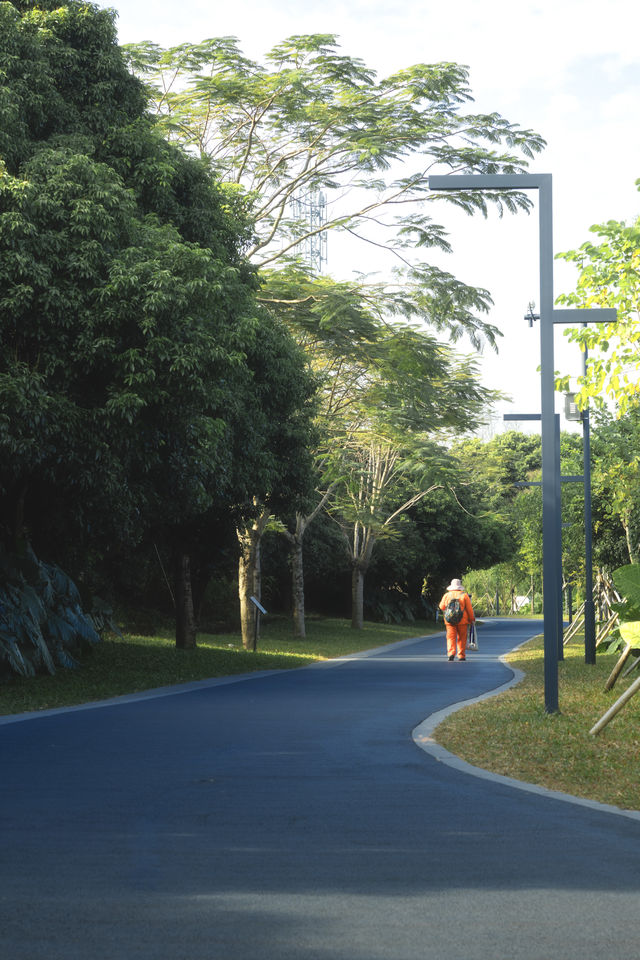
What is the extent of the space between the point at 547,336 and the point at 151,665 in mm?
11916

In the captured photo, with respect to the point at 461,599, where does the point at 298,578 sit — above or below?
above

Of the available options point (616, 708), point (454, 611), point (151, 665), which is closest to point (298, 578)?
point (454, 611)

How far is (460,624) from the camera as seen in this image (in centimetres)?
2514

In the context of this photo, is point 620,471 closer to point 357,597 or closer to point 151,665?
point 151,665

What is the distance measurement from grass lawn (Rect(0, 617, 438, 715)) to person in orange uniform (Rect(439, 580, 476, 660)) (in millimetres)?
3352

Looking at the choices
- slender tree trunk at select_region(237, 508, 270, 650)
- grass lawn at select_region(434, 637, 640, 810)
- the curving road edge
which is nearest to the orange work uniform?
slender tree trunk at select_region(237, 508, 270, 650)

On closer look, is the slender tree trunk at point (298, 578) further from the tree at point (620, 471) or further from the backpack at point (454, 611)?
the backpack at point (454, 611)

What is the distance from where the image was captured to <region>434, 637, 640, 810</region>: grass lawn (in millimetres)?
8938

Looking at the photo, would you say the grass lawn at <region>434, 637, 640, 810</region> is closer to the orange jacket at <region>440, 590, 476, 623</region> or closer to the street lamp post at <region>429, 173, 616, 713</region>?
the street lamp post at <region>429, 173, 616, 713</region>

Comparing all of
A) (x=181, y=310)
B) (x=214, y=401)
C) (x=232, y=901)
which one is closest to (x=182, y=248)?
(x=181, y=310)

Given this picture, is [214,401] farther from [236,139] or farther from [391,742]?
[236,139]

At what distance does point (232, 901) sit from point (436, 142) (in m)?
22.2

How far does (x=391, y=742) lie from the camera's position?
11.5 m

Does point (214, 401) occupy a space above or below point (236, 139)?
below
